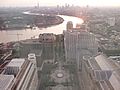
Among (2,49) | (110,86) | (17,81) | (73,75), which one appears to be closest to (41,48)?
(2,49)

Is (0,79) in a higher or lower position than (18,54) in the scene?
higher

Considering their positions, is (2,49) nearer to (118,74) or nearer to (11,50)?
(11,50)

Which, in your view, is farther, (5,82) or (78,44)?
(78,44)

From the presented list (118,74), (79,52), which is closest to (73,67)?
(79,52)

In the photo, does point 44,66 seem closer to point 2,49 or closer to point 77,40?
point 77,40

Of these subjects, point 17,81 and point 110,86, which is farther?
point 17,81

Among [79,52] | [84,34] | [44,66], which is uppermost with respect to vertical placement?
[84,34]

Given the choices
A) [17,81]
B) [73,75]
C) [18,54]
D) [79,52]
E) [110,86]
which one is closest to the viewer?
[110,86]

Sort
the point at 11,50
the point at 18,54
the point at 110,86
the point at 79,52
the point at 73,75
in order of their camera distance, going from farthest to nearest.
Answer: the point at 11,50, the point at 18,54, the point at 79,52, the point at 73,75, the point at 110,86

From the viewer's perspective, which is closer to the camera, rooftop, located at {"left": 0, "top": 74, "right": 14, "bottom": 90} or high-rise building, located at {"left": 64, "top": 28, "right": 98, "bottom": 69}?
rooftop, located at {"left": 0, "top": 74, "right": 14, "bottom": 90}

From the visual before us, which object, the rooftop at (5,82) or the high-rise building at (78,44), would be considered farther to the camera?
the high-rise building at (78,44)
